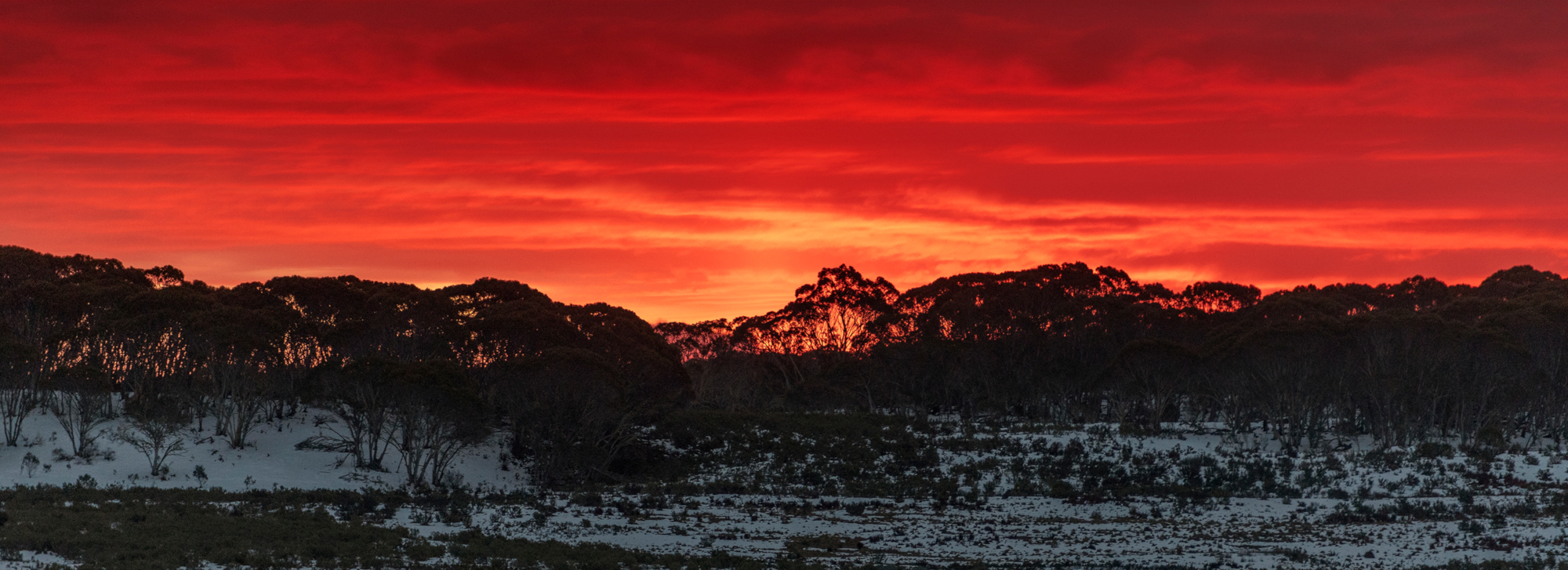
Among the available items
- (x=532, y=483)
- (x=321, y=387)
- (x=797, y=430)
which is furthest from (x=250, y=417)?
(x=797, y=430)

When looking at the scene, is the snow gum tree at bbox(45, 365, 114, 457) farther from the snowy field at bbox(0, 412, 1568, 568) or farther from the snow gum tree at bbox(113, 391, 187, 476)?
the snow gum tree at bbox(113, 391, 187, 476)

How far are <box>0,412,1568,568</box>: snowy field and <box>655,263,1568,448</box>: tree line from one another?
4474 mm

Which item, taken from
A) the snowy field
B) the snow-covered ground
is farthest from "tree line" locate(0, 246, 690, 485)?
the snowy field

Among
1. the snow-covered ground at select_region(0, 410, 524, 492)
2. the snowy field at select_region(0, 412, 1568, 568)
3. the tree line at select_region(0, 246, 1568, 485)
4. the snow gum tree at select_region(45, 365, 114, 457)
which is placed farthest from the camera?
the tree line at select_region(0, 246, 1568, 485)

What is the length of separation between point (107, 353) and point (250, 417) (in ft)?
32.4

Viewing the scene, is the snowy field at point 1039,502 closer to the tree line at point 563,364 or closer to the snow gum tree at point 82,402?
the snow gum tree at point 82,402

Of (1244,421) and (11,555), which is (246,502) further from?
(1244,421)

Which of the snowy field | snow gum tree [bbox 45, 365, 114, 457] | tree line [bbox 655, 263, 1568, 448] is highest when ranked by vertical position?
tree line [bbox 655, 263, 1568, 448]

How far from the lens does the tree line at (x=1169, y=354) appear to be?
236ft

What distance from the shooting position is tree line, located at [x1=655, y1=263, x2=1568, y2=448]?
71875 mm

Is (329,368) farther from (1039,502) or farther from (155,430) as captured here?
(1039,502)

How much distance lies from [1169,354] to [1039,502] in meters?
22.5

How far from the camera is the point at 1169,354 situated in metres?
76.6

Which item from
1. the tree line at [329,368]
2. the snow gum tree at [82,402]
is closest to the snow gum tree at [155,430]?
the tree line at [329,368]
